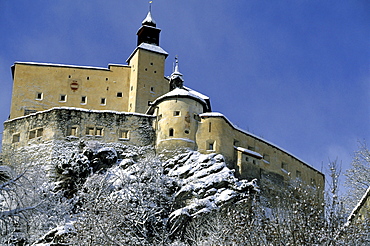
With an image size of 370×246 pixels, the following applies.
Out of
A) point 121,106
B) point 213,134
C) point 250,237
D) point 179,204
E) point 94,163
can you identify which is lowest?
point 250,237

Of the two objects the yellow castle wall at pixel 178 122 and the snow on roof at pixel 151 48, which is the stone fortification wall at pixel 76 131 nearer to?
the yellow castle wall at pixel 178 122

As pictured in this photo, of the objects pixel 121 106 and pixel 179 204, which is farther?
pixel 121 106

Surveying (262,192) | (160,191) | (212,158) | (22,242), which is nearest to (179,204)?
(160,191)

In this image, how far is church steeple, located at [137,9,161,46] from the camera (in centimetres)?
6091

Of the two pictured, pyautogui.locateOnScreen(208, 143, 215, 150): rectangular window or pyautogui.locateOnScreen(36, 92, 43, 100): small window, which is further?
pyautogui.locateOnScreen(36, 92, 43, 100): small window

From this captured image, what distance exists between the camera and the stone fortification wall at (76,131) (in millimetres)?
44844

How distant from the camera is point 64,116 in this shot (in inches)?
1795

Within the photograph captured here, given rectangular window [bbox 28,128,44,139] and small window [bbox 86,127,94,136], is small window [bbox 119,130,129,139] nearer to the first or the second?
small window [bbox 86,127,94,136]

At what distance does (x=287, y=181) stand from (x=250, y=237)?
104ft

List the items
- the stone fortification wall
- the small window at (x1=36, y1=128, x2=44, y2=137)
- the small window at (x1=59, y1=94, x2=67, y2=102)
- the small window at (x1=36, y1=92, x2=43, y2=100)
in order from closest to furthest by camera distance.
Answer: the stone fortification wall, the small window at (x1=36, y1=128, x2=44, y2=137), the small window at (x1=36, y1=92, x2=43, y2=100), the small window at (x1=59, y1=94, x2=67, y2=102)

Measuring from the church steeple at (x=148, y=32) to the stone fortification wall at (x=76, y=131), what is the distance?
16.6 meters

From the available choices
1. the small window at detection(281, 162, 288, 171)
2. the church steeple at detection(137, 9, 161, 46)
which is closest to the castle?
the small window at detection(281, 162, 288, 171)

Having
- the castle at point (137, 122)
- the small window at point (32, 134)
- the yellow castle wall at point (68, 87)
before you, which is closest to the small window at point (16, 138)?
the castle at point (137, 122)

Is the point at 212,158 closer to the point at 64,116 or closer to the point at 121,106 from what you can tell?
the point at 64,116
